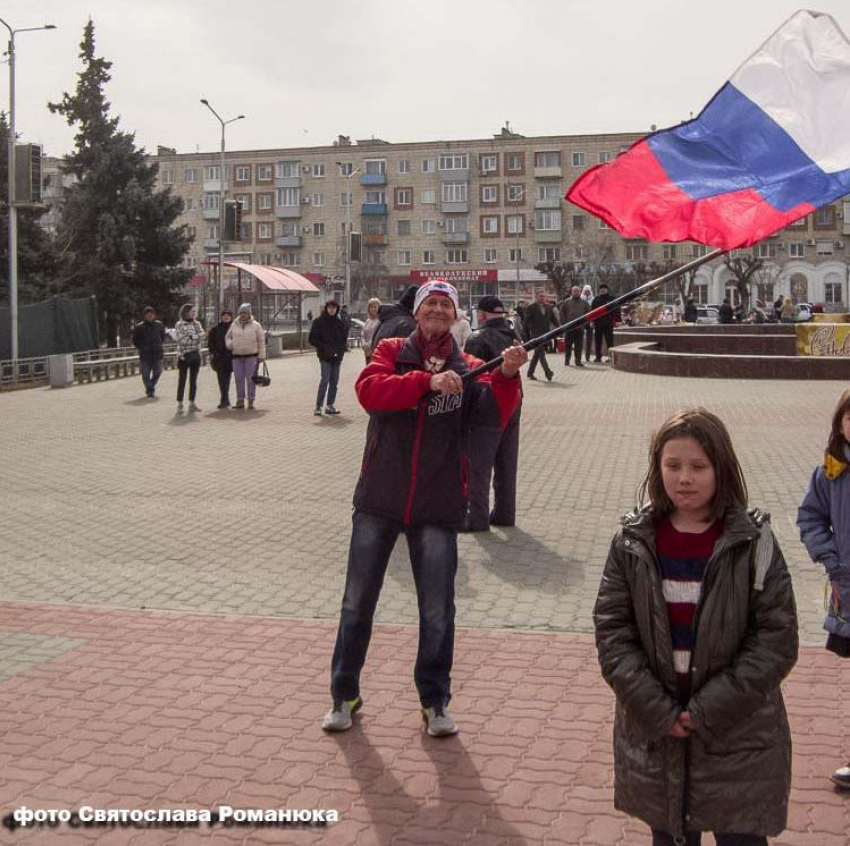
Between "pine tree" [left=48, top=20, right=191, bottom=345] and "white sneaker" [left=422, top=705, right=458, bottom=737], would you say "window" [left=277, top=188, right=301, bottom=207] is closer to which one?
"pine tree" [left=48, top=20, right=191, bottom=345]

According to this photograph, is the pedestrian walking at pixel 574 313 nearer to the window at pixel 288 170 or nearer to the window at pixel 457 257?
the window at pixel 457 257

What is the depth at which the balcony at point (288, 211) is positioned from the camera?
3770 inches

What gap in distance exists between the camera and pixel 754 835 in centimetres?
296

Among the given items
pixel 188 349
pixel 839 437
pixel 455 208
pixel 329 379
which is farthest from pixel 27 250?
pixel 455 208

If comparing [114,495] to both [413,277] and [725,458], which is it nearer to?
[725,458]

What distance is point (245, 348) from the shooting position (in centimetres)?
1828

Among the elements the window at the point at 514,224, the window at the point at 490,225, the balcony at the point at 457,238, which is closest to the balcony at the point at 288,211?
the balcony at the point at 457,238

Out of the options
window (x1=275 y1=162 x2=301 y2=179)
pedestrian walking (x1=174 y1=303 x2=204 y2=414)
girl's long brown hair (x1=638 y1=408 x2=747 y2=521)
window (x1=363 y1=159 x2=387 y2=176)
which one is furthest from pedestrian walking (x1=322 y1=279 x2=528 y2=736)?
window (x1=275 y1=162 x2=301 y2=179)

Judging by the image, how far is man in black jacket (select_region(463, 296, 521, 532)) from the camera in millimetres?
8242

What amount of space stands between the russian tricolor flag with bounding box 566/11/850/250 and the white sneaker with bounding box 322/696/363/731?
2319 millimetres

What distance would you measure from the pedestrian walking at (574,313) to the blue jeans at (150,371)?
777 centimetres

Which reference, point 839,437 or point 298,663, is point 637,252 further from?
point 839,437

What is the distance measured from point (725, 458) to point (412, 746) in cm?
202

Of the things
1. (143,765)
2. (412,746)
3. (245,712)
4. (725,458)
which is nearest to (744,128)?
(725,458)
